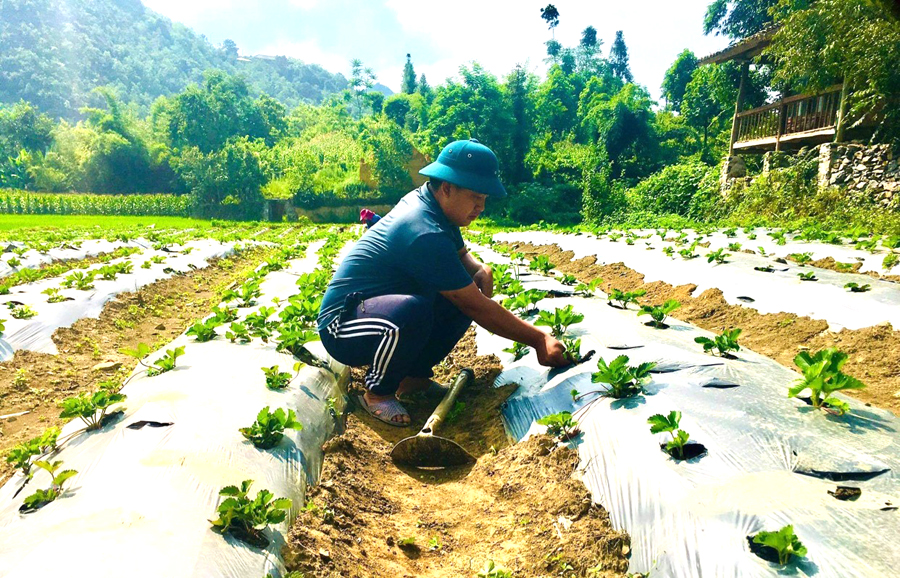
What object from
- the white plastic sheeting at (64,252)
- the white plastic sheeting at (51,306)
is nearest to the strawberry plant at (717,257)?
the white plastic sheeting at (51,306)

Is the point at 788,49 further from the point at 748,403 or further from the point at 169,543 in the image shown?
the point at 169,543

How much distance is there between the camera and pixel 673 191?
2116 centimetres

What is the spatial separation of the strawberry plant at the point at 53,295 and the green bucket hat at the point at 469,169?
5.54m

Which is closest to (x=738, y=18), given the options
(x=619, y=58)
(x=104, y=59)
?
(x=619, y=58)

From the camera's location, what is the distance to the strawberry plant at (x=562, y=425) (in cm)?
277

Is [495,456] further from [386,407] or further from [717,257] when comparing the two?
[717,257]

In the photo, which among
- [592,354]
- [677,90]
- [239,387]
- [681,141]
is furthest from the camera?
[677,90]

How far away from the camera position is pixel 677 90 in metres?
42.3

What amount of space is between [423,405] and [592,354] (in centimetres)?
135

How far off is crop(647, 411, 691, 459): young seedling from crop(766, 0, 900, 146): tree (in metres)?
12.8

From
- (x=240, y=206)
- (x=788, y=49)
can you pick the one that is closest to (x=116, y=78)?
(x=240, y=206)

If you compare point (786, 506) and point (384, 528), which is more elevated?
point (786, 506)

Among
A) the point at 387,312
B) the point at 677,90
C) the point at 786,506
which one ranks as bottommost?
the point at 786,506

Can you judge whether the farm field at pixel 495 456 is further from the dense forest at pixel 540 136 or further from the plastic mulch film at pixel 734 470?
the dense forest at pixel 540 136
